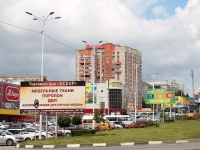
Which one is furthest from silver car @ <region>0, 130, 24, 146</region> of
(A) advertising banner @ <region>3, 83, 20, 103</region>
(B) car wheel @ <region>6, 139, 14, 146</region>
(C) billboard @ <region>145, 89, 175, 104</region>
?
(A) advertising banner @ <region>3, 83, 20, 103</region>

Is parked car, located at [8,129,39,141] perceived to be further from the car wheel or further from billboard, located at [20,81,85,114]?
billboard, located at [20,81,85,114]

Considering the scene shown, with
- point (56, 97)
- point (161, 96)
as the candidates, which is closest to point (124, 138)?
point (56, 97)

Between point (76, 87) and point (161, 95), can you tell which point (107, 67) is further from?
point (76, 87)

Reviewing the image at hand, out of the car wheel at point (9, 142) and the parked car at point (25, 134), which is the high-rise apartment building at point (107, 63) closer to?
the parked car at point (25, 134)

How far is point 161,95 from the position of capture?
Result: 5738 cm

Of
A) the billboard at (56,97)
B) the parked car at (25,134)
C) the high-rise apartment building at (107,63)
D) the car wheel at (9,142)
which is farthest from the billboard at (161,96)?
the high-rise apartment building at (107,63)

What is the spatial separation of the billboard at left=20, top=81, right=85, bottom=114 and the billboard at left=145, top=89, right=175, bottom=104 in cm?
3056

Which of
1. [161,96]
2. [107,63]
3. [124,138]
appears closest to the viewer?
[124,138]

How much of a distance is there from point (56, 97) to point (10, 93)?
134 feet

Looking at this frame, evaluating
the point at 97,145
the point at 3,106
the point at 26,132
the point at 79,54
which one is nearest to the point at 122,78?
the point at 79,54

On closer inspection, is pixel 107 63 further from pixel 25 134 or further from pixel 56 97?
pixel 56 97

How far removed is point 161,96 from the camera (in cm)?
5741

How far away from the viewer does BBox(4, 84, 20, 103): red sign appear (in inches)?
2596

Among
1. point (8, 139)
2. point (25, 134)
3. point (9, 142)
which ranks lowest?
point (9, 142)
